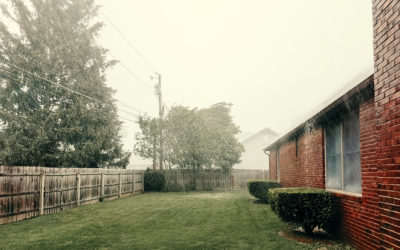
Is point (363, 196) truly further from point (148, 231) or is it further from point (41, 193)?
point (41, 193)

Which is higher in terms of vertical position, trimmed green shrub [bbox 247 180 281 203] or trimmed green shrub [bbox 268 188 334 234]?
trimmed green shrub [bbox 268 188 334 234]

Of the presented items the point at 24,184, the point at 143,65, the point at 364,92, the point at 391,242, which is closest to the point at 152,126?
the point at 143,65

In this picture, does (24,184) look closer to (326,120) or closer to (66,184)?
(66,184)

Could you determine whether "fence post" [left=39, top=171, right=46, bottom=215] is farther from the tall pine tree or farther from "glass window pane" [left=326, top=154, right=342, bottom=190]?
the tall pine tree

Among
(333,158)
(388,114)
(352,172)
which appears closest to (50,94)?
(333,158)

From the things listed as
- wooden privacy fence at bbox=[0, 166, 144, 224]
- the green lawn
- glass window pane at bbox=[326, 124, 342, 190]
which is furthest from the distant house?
glass window pane at bbox=[326, 124, 342, 190]

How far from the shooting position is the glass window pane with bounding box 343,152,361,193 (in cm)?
573

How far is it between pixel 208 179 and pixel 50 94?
13.7 m

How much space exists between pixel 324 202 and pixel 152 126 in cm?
1659

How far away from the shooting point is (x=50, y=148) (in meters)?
19.7

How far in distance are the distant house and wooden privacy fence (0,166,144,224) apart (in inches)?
1160

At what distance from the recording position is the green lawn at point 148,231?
597 cm

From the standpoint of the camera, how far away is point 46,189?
10.0 meters

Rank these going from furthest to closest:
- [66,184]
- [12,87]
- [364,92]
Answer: [12,87] → [66,184] → [364,92]
